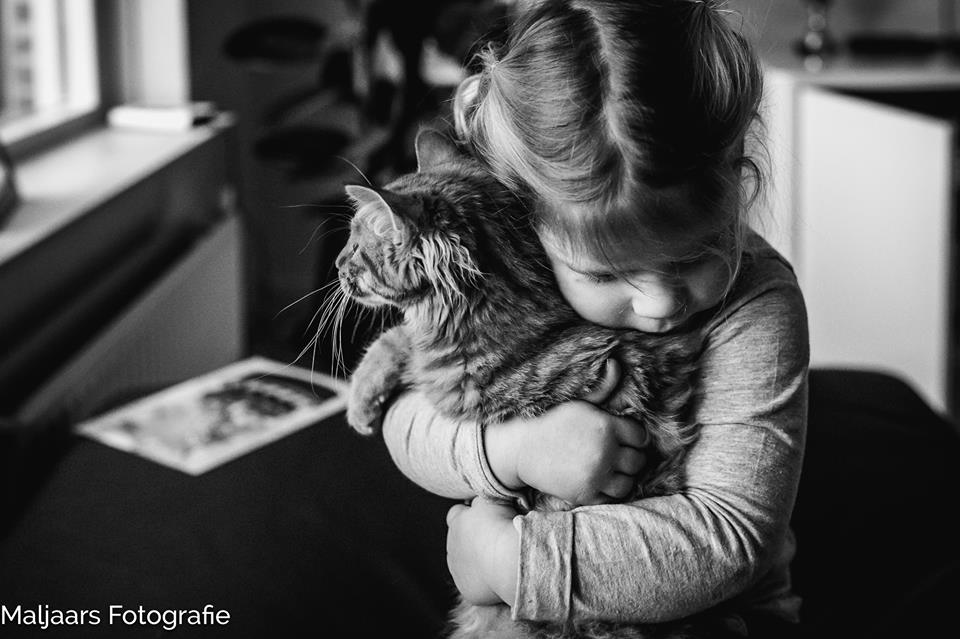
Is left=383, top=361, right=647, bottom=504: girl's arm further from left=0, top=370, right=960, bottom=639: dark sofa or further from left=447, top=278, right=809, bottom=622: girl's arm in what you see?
left=0, top=370, right=960, bottom=639: dark sofa

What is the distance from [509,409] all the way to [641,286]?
0.16m

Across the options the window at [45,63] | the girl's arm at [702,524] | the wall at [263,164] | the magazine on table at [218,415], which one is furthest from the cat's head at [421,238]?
the wall at [263,164]

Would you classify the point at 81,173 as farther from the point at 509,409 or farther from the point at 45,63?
the point at 509,409

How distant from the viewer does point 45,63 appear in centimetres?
218

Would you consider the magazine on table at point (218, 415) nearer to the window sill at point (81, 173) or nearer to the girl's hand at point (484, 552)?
the window sill at point (81, 173)

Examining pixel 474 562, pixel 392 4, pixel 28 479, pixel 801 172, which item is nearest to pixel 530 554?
pixel 474 562

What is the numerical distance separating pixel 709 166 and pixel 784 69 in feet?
7.19

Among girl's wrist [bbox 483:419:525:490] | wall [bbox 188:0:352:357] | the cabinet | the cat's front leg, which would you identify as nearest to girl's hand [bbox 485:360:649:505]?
girl's wrist [bbox 483:419:525:490]

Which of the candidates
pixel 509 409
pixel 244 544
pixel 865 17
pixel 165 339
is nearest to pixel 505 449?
pixel 509 409

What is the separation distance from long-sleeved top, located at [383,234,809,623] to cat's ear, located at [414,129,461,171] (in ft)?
0.70

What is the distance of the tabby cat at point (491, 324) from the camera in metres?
0.76

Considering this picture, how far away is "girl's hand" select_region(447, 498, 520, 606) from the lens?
79cm

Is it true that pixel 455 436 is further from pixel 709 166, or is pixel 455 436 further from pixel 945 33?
pixel 945 33

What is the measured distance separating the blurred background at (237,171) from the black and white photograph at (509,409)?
0.02m
